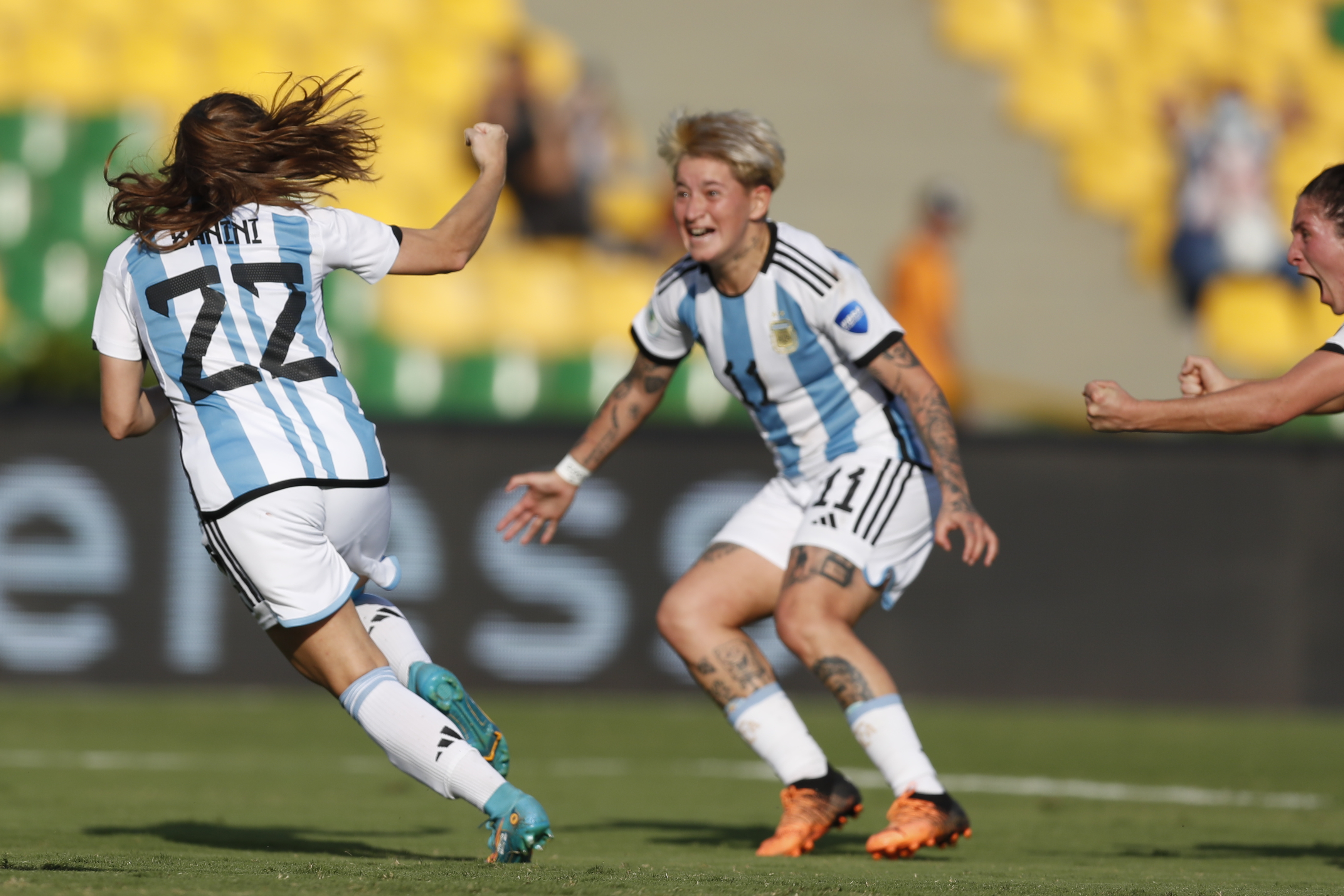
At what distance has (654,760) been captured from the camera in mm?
7656

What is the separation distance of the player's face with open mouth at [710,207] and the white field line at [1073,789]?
9.28 ft

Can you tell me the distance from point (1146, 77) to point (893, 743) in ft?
41.0

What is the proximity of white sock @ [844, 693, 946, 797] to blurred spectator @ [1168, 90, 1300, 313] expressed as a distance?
1026cm

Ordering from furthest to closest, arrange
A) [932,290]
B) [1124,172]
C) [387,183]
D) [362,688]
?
[1124,172], [387,183], [932,290], [362,688]

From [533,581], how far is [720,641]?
4.31 meters

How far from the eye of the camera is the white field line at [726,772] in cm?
661

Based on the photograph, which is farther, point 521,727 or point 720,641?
point 521,727

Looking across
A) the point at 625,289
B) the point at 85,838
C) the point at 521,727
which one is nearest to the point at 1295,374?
the point at 85,838

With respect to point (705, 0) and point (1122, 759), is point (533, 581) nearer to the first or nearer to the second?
point (1122, 759)

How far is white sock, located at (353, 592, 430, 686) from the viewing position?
435 cm

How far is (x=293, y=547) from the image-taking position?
3996 mm

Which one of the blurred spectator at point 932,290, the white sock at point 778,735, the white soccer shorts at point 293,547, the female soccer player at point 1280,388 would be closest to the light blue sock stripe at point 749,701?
the white sock at point 778,735

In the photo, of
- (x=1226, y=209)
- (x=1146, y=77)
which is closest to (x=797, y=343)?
(x=1226, y=209)

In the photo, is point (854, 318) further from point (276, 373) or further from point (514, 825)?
point (514, 825)
